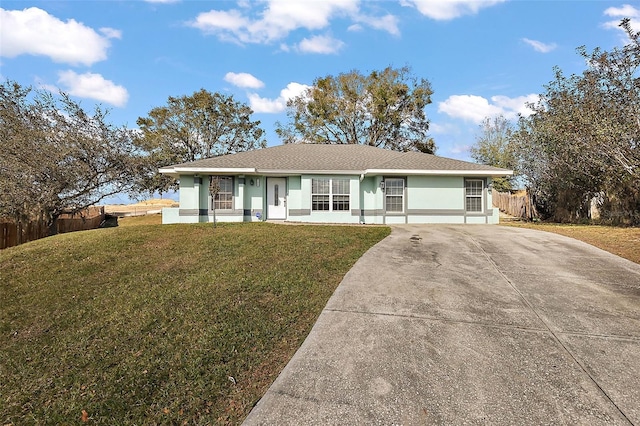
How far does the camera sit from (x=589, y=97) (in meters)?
15.5

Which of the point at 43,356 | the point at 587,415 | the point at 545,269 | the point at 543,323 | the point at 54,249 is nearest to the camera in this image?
the point at 587,415

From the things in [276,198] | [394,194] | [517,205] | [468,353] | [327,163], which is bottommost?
[468,353]

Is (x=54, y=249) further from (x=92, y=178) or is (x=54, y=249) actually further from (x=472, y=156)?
(x=472, y=156)

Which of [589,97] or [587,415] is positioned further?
[589,97]

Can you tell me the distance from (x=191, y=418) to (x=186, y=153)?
1157 inches

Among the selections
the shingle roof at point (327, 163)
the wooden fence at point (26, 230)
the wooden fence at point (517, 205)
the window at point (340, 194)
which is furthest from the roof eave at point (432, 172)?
the wooden fence at point (26, 230)

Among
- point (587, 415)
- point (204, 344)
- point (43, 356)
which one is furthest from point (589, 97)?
point (43, 356)

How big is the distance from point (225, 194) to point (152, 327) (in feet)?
41.1

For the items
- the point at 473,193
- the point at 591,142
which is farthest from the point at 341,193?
the point at 591,142

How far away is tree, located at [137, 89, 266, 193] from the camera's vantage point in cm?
2759

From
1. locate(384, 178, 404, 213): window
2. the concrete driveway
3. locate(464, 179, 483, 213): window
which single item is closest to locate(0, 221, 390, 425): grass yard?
the concrete driveway

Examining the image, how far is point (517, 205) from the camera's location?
2512 cm

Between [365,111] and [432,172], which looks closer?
[432,172]

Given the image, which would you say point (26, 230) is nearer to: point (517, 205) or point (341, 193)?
point (341, 193)
